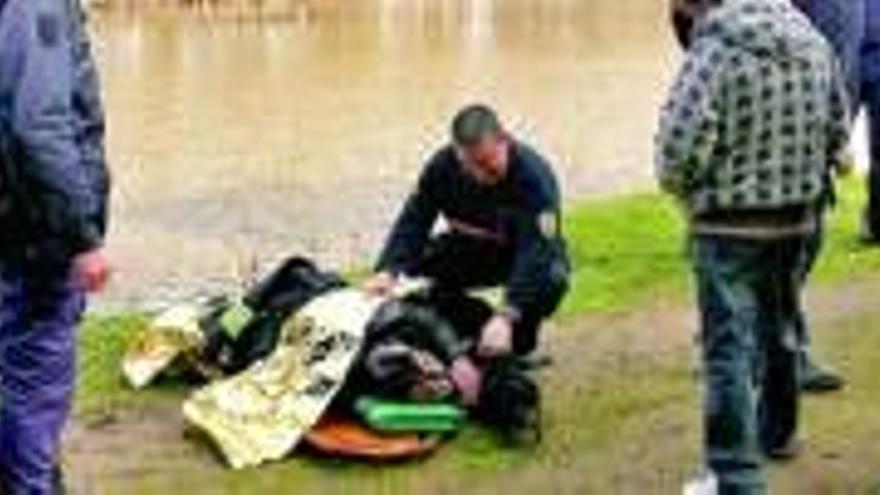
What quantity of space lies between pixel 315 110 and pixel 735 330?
63.9ft

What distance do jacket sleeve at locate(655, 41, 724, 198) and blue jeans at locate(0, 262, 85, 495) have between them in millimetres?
1692

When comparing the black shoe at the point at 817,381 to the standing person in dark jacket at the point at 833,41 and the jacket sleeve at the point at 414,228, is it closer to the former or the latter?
the standing person in dark jacket at the point at 833,41

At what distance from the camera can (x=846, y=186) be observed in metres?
14.9

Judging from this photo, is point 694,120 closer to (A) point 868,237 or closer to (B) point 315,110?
(A) point 868,237

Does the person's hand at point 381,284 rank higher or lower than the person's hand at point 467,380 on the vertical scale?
higher

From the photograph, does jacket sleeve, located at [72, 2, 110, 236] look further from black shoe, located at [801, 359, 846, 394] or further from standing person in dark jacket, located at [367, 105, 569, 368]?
black shoe, located at [801, 359, 846, 394]

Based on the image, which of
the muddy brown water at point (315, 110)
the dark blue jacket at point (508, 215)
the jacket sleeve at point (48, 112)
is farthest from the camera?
the muddy brown water at point (315, 110)

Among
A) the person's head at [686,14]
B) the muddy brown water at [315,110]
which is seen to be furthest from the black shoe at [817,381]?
the muddy brown water at [315,110]

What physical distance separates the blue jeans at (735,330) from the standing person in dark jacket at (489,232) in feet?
4.96

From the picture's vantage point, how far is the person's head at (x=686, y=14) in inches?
298

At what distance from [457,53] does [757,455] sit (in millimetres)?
28512

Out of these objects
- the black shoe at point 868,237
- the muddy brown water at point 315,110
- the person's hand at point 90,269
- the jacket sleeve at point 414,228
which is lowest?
the muddy brown water at point 315,110

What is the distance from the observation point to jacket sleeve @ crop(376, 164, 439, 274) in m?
9.59

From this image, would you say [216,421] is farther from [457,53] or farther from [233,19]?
[233,19]
